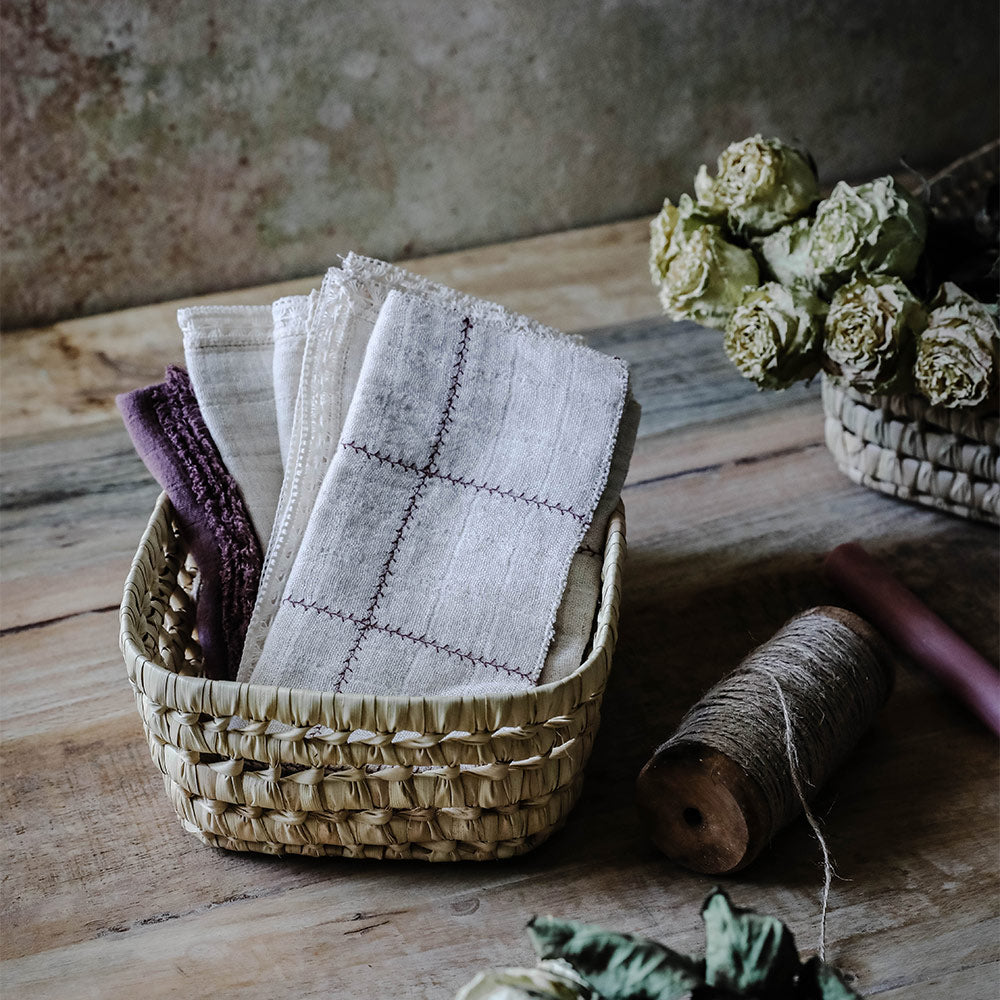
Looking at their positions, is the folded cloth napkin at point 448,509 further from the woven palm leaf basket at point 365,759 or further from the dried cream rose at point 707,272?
the dried cream rose at point 707,272

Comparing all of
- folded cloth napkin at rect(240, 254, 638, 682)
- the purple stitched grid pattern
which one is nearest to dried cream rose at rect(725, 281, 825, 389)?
folded cloth napkin at rect(240, 254, 638, 682)

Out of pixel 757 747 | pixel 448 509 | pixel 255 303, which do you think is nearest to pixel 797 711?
pixel 757 747

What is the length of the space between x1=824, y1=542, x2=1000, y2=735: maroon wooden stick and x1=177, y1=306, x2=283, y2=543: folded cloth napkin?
459 mm

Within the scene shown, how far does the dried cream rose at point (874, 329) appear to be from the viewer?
2.95ft

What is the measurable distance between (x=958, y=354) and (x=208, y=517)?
1.87 feet

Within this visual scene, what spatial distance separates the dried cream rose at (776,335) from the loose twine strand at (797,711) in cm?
22

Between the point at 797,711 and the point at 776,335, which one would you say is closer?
the point at 797,711

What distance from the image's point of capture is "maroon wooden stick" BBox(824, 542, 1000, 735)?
0.83 m

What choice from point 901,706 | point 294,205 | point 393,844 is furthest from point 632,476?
point 294,205

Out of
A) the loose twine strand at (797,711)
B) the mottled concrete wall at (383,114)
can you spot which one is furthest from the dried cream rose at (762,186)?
the mottled concrete wall at (383,114)

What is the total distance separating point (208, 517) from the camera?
83cm

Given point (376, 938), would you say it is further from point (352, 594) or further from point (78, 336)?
point (78, 336)

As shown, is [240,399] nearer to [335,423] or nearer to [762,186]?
[335,423]

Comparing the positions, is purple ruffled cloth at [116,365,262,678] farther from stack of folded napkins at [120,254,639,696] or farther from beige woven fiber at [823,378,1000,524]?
beige woven fiber at [823,378,1000,524]
